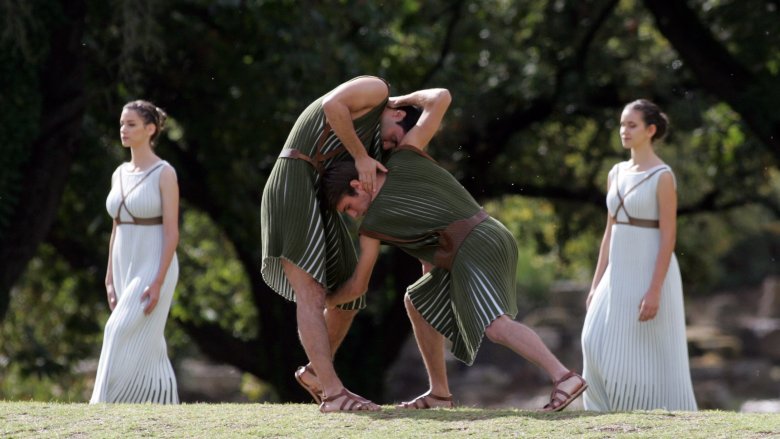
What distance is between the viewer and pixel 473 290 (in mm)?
6492

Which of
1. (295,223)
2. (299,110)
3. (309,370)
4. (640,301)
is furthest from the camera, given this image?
(299,110)

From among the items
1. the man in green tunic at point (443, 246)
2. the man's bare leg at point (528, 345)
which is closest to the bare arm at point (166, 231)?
the man in green tunic at point (443, 246)

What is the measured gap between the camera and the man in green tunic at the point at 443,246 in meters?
6.45

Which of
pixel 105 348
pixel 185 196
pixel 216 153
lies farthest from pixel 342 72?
pixel 105 348

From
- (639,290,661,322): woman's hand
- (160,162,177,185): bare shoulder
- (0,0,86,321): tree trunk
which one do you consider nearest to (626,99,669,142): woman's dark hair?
(639,290,661,322): woman's hand

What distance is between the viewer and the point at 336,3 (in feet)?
43.8

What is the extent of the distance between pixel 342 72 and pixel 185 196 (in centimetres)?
328

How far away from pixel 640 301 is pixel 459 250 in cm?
175

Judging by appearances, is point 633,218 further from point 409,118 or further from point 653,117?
point 409,118

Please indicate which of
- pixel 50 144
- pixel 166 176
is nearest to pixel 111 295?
pixel 166 176

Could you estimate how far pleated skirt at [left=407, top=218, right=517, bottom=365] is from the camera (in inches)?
254

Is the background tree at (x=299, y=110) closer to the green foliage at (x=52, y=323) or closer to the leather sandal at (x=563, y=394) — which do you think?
the green foliage at (x=52, y=323)

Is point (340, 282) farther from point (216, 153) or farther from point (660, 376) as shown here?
point (216, 153)

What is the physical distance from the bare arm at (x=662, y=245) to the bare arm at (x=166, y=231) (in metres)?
2.84
